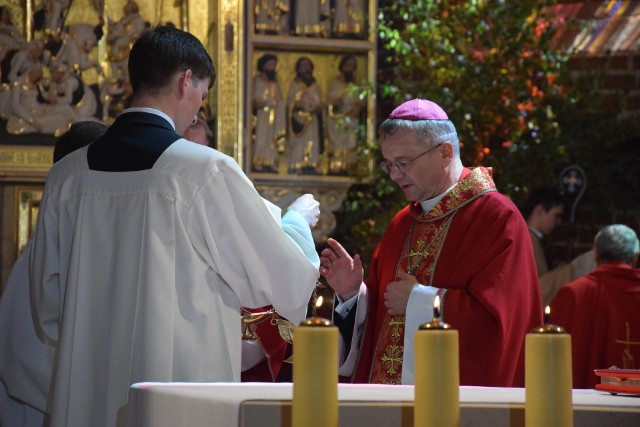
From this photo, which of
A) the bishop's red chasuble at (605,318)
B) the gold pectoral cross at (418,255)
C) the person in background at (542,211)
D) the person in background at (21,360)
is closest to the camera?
the person in background at (21,360)

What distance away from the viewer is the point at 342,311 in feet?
12.8

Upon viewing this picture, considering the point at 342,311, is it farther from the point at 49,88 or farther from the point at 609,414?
the point at 49,88

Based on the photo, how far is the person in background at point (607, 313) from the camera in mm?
5977

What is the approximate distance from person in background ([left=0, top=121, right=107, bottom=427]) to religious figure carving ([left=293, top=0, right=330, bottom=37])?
4.52 metres

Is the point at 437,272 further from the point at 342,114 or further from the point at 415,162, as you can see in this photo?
the point at 342,114

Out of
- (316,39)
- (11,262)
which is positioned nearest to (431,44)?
(316,39)

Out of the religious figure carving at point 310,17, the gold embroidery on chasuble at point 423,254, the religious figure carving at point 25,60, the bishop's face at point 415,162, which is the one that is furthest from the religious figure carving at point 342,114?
the bishop's face at point 415,162

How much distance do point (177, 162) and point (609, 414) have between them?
165 centimetres

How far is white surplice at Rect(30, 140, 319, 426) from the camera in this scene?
2.95 metres

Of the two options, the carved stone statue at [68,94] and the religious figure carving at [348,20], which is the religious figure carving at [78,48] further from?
the religious figure carving at [348,20]

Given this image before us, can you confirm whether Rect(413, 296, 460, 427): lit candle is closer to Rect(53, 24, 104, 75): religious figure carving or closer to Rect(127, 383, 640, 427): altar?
Rect(127, 383, 640, 427): altar

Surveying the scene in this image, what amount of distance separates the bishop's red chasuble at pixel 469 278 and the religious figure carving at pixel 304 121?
339 centimetres

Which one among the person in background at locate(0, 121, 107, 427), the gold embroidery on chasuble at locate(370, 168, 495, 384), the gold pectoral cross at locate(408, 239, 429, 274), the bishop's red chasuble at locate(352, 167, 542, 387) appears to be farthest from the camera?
the gold pectoral cross at locate(408, 239, 429, 274)

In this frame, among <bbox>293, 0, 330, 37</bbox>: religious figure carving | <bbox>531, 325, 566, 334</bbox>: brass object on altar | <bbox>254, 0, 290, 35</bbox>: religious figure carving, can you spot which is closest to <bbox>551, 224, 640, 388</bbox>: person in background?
<bbox>293, 0, 330, 37</bbox>: religious figure carving
